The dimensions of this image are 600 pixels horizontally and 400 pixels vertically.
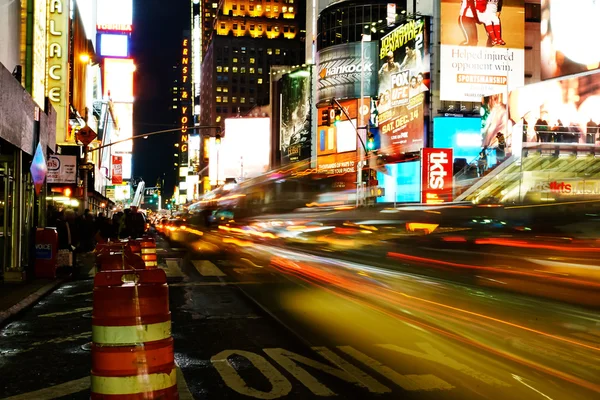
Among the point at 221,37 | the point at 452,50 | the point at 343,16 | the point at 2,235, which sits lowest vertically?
the point at 2,235

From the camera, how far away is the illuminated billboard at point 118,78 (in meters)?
66.9

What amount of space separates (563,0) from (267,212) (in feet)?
92.5

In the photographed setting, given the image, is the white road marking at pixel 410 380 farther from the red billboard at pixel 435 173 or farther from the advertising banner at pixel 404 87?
the advertising banner at pixel 404 87

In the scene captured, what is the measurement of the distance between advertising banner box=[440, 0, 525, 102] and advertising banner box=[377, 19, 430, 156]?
1523mm

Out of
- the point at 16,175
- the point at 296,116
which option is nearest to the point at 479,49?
the point at 16,175

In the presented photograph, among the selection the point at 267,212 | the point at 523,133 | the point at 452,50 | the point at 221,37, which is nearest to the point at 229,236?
the point at 267,212

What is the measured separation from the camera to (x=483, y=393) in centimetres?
637

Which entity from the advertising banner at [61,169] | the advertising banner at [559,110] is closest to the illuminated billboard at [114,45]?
the advertising banner at [559,110]

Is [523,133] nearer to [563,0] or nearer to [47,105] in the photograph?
[563,0]

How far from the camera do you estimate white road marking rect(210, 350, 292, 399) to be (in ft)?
21.4

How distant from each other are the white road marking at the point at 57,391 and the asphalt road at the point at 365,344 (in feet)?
0.04

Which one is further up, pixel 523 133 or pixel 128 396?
pixel 523 133

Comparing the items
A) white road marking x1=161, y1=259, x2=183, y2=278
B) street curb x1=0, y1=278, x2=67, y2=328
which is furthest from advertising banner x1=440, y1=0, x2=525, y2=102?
street curb x1=0, y1=278, x2=67, y2=328

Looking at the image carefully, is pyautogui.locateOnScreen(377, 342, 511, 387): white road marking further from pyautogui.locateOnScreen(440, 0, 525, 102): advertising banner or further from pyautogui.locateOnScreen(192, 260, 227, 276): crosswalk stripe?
pyautogui.locateOnScreen(440, 0, 525, 102): advertising banner
